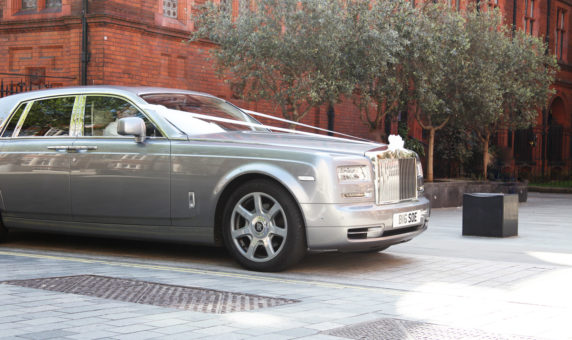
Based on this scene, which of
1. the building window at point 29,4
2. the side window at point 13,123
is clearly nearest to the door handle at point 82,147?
the side window at point 13,123

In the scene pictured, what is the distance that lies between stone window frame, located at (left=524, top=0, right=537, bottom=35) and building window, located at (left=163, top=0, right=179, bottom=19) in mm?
20478

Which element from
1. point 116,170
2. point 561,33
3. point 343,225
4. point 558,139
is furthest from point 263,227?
point 561,33

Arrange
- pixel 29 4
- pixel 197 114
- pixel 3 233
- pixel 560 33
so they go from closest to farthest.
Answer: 1. pixel 197 114
2. pixel 3 233
3. pixel 29 4
4. pixel 560 33

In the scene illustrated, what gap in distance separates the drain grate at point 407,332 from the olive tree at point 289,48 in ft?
29.6

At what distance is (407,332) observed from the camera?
450cm

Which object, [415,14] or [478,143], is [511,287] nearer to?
[415,14]

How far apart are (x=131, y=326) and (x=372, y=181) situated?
297 centimetres

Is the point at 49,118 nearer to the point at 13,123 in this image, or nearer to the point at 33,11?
the point at 13,123

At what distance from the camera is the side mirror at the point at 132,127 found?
23.5 feet

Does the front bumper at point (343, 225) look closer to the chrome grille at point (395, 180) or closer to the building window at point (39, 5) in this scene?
the chrome grille at point (395, 180)

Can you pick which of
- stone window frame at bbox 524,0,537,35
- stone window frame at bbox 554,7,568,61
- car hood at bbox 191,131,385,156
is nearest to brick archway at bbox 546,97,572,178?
stone window frame at bbox 554,7,568,61

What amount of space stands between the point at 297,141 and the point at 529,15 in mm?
29541

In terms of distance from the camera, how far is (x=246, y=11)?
46.9 feet

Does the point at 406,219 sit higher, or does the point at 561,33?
the point at 561,33
